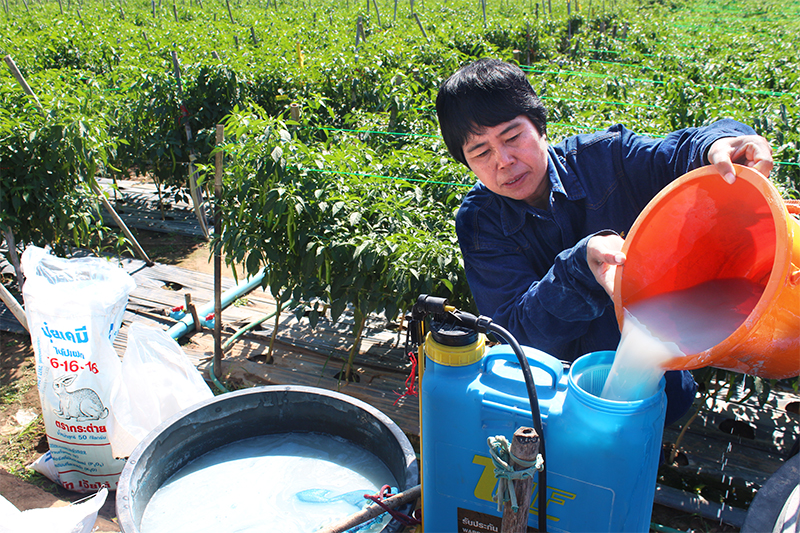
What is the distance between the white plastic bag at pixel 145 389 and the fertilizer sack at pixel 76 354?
0.17 ft

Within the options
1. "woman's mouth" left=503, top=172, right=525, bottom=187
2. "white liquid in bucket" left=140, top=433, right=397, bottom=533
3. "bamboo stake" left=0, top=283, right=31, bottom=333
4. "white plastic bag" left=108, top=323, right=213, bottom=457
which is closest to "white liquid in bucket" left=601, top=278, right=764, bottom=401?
"woman's mouth" left=503, top=172, right=525, bottom=187

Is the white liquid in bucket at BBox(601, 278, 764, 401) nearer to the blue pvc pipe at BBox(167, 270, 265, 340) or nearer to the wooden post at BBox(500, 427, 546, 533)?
the wooden post at BBox(500, 427, 546, 533)

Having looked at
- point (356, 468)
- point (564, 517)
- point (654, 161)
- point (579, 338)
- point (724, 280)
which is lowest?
point (356, 468)

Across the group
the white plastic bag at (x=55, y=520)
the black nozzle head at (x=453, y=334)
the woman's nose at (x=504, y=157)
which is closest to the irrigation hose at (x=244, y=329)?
the white plastic bag at (x=55, y=520)

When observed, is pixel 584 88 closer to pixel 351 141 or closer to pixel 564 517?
pixel 351 141

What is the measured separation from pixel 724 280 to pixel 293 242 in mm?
1926

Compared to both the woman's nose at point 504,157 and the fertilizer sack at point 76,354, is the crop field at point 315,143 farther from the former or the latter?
the woman's nose at point 504,157

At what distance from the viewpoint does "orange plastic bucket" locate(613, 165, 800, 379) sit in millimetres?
984

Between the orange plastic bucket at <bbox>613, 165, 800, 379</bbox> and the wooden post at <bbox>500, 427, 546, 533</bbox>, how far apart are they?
1.03 feet

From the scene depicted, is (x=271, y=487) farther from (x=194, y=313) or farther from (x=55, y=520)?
(x=194, y=313)

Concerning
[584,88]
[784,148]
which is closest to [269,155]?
[784,148]

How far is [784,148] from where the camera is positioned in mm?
2773

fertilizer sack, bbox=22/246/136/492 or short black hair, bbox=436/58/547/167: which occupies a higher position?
short black hair, bbox=436/58/547/167

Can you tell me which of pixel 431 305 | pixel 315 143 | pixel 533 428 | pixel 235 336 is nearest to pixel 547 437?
pixel 533 428
